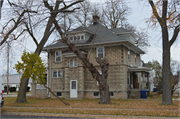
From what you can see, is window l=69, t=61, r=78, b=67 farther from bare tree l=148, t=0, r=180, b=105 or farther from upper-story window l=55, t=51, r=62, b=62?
bare tree l=148, t=0, r=180, b=105

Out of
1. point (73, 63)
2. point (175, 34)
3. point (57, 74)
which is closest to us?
point (175, 34)

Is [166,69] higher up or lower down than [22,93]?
higher up

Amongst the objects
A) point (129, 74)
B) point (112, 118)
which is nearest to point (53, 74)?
point (129, 74)

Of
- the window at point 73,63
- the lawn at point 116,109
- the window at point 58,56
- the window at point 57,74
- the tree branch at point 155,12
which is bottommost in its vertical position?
the lawn at point 116,109

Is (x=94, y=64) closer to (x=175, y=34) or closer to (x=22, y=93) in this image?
(x=22, y=93)

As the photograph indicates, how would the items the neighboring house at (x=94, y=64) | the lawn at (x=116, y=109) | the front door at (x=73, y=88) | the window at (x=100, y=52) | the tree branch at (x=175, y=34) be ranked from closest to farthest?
the lawn at (x=116, y=109), the tree branch at (x=175, y=34), the neighboring house at (x=94, y=64), the window at (x=100, y=52), the front door at (x=73, y=88)

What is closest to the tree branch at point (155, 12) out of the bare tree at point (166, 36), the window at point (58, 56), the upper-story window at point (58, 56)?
the bare tree at point (166, 36)

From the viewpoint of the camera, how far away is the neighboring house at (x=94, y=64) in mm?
23531

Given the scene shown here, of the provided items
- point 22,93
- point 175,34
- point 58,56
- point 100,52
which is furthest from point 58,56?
point 175,34

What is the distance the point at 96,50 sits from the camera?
977 inches

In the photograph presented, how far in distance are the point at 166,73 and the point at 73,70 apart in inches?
508

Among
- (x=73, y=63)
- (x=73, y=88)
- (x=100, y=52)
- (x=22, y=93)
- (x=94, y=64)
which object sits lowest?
(x=22, y=93)

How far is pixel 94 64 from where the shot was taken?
81.6 ft

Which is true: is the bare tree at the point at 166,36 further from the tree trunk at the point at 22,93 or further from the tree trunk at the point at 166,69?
the tree trunk at the point at 22,93
